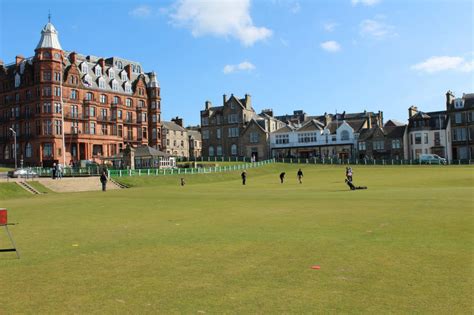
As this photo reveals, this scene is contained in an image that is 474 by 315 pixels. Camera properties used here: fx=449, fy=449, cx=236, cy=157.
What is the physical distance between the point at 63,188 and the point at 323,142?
227ft

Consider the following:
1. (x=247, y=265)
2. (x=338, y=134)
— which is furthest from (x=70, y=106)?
(x=247, y=265)

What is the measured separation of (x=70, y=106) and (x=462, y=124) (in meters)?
77.4

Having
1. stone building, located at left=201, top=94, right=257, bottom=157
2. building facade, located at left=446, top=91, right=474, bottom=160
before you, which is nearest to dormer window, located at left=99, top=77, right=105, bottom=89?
stone building, located at left=201, top=94, right=257, bottom=157

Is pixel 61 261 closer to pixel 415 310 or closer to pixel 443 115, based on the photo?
pixel 415 310

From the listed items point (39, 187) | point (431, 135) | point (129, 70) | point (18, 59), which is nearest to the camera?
point (39, 187)

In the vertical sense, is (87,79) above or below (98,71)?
below

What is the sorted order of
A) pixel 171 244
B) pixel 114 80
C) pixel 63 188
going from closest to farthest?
1. pixel 171 244
2. pixel 63 188
3. pixel 114 80

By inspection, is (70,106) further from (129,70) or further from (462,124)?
(462,124)

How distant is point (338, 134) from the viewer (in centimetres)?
10350

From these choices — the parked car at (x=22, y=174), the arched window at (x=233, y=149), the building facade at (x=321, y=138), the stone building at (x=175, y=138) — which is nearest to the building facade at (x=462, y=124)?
the building facade at (x=321, y=138)

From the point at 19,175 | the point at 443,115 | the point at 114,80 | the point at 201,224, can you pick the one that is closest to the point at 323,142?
the point at 443,115

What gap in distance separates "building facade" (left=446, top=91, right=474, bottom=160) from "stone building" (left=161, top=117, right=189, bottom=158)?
64.7 metres

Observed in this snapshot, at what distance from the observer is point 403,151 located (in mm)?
94312

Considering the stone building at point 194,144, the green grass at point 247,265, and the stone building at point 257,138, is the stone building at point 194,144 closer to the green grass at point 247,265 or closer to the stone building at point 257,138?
the stone building at point 257,138
